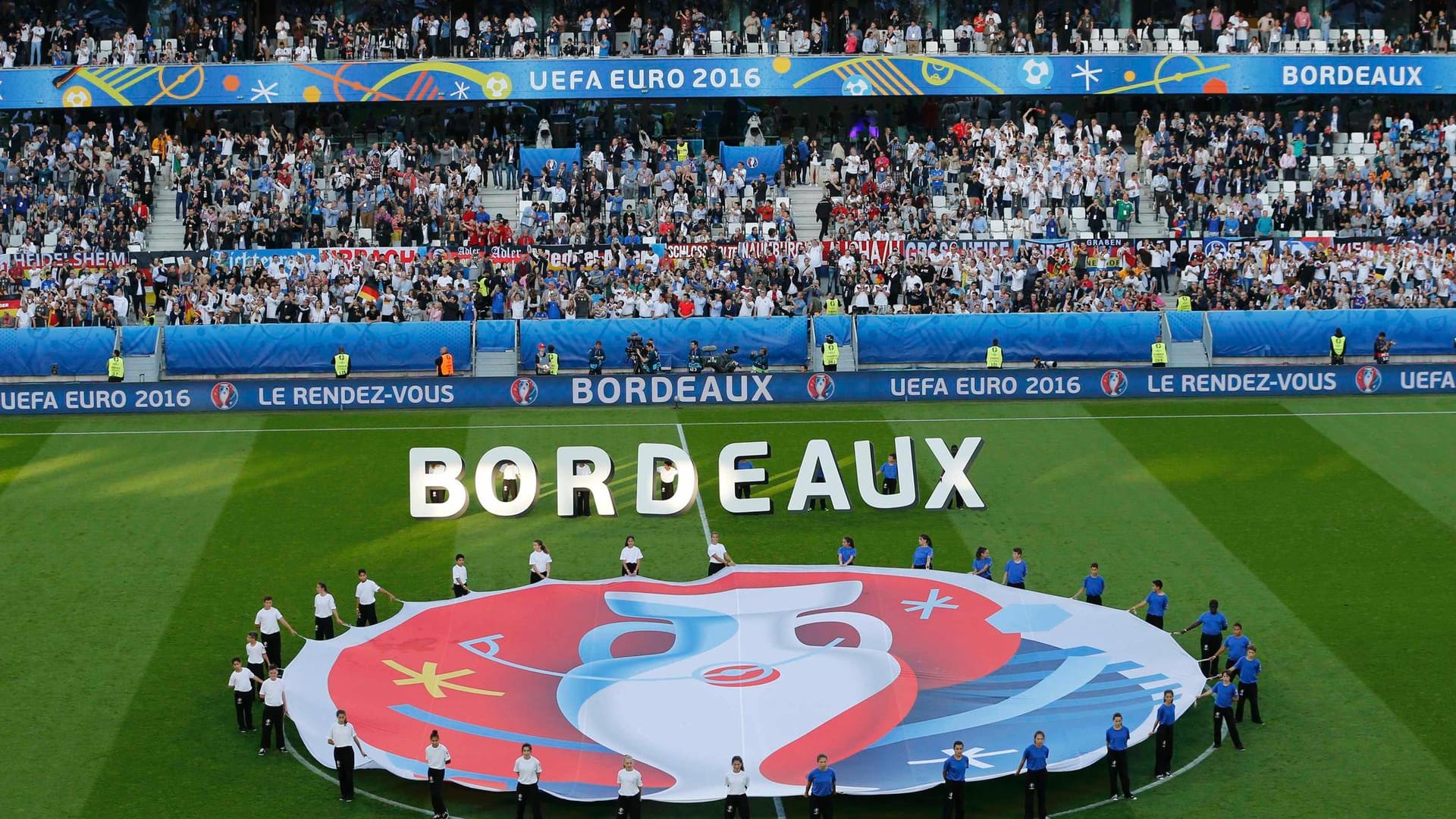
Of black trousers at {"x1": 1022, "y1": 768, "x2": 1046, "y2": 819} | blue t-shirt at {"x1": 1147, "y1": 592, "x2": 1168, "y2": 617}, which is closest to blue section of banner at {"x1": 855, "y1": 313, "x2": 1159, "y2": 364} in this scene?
blue t-shirt at {"x1": 1147, "y1": 592, "x2": 1168, "y2": 617}

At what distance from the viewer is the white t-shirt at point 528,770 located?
830 inches

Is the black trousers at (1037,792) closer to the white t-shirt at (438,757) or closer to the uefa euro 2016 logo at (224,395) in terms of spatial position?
the white t-shirt at (438,757)

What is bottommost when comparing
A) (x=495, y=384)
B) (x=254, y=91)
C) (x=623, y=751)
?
(x=623, y=751)

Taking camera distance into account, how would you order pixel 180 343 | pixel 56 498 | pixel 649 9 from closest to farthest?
pixel 56 498
pixel 180 343
pixel 649 9

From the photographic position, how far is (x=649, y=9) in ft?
197

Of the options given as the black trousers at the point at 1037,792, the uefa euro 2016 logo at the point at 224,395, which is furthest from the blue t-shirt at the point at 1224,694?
the uefa euro 2016 logo at the point at 224,395

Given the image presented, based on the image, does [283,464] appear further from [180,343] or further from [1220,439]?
[1220,439]

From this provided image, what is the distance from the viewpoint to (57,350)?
45062mm

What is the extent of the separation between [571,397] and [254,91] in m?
20.3

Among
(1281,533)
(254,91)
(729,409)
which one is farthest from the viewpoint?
(254,91)

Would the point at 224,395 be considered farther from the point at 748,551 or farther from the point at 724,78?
the point at 724,78

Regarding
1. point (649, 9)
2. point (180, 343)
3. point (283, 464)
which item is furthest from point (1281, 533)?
point (649, 9)

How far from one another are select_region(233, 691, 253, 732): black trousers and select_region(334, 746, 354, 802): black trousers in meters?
2.55

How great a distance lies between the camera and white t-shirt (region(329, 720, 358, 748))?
21938 mm
